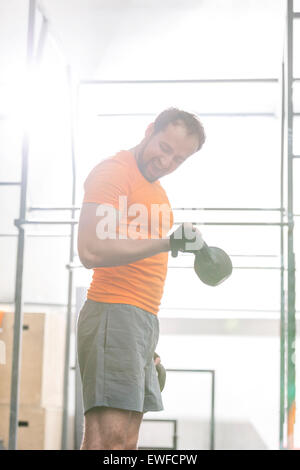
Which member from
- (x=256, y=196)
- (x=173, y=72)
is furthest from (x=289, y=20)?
(x=256, y=196)

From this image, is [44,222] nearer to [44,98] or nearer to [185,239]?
[185,239]

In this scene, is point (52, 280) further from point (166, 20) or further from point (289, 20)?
point (289, 20)

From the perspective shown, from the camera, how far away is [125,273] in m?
1.49

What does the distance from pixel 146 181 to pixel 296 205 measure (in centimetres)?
161

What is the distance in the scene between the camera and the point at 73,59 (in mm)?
2906

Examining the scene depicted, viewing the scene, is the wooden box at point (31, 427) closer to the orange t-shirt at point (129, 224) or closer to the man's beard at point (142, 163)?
the orange t-shirt at point (129, 224)

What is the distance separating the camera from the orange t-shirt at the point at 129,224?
143 centimetres

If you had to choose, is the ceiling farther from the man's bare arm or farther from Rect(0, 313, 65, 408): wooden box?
the man's bare arm

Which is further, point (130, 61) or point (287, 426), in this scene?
point (130, 61)

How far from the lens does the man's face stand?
155 centimetres

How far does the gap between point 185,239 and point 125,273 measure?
19 centimetres

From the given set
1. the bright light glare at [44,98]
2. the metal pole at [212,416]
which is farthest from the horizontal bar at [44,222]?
the metal pole at [212,416]

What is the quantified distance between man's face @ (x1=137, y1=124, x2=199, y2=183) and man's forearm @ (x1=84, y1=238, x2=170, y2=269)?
243 mm

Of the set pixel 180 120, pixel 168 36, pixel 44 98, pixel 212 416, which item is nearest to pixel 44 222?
pixel 180 120
